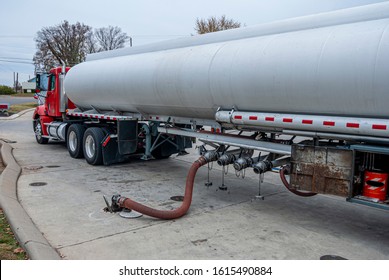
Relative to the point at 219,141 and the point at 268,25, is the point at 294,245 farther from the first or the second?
the point at 268,25

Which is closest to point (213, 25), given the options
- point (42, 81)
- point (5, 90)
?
point (42, 81)

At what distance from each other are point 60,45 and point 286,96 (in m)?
54.8

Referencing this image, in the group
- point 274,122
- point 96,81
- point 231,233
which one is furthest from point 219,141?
point 96,81

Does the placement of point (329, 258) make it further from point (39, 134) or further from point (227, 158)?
point (39, 134)

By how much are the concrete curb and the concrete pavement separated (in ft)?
0.47

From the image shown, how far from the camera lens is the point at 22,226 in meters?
5.30

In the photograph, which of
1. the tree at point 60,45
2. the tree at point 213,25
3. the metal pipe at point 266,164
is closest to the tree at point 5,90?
the tree at point 60,45

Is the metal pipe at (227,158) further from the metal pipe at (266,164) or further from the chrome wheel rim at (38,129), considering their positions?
the chrome wheel rim at (38,129)

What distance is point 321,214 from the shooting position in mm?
6590

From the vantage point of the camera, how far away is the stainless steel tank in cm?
Answer: 479

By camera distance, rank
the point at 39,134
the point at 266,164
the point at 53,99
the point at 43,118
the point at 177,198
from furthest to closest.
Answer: the point at 39,134 → the point at 43,118 → the point at 53,99 → the point at 177,198 → the point at 266,164

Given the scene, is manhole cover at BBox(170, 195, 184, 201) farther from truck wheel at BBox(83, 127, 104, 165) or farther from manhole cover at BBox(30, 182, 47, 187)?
truck wheel at BBox(83, 127, 104, 165)

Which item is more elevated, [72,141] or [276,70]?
[276,70]

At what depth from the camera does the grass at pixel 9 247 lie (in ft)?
14.9
